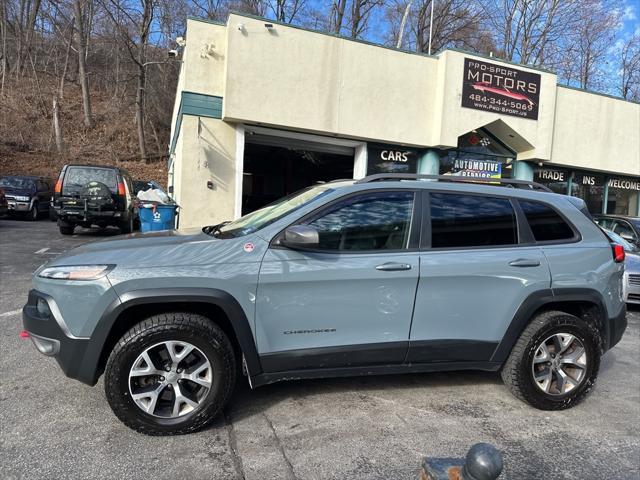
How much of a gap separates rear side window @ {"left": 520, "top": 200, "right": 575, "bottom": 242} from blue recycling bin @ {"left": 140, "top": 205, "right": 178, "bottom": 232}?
26.7 ft

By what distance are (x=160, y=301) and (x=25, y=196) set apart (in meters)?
17.3

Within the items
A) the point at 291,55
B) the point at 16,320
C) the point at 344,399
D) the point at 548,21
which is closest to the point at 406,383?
the point at 344,399

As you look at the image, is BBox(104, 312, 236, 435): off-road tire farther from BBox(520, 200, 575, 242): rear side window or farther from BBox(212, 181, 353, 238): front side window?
BBox(520, 200, 575, 242): rear side window

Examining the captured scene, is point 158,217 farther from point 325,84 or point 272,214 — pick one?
point 272,214

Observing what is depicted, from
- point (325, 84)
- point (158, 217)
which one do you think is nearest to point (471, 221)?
point (158, 217)

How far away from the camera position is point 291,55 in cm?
1117

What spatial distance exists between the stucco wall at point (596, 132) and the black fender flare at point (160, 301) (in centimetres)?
1390

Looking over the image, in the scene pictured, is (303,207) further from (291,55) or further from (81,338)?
(291,55)

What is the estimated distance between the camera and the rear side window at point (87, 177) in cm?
1245

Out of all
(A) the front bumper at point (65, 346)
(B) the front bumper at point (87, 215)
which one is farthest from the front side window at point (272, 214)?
(B) the front bumper at point (87, 215)

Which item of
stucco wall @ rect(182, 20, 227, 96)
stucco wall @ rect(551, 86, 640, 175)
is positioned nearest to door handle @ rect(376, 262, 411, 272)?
stucco wall @ rect(182, 20, 227, 96)

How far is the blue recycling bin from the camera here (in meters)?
10.3

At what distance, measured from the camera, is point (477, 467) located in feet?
4.53

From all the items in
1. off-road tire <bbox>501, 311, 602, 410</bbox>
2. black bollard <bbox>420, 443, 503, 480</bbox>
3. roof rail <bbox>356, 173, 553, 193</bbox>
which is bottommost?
off-road tire <bbox>501, 311, 602, 410</bbox>
